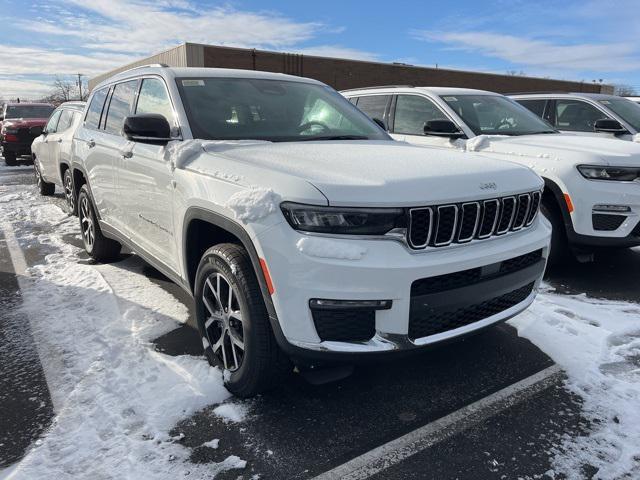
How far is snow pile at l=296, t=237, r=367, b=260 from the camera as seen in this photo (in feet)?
7.34

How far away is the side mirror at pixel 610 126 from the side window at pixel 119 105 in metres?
5.78

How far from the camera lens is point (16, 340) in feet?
11.7

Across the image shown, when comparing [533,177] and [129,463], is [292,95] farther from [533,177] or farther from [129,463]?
[129,463]

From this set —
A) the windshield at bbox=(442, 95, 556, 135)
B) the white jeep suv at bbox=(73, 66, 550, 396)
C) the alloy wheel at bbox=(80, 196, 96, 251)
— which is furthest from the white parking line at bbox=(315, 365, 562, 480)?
the alloy wheel at bbox=(80, 196, 96, 251)

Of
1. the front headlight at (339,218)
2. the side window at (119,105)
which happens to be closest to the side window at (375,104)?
the side window at (119,105)

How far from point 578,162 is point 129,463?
4235 mm

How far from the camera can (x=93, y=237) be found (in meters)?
5.29

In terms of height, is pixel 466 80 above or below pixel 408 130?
above

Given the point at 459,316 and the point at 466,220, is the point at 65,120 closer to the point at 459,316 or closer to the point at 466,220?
the point at 466,220

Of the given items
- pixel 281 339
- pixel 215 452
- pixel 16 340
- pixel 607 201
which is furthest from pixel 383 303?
pixel 607 201

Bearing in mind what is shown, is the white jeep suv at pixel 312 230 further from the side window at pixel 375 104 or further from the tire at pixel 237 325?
the side window at pixel 375 104

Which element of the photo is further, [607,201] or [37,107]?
[37,107]

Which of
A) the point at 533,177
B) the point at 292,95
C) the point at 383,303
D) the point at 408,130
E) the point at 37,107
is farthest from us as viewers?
the point at 37,107

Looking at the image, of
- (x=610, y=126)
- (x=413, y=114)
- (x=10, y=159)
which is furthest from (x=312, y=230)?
(x=10, y=159)
